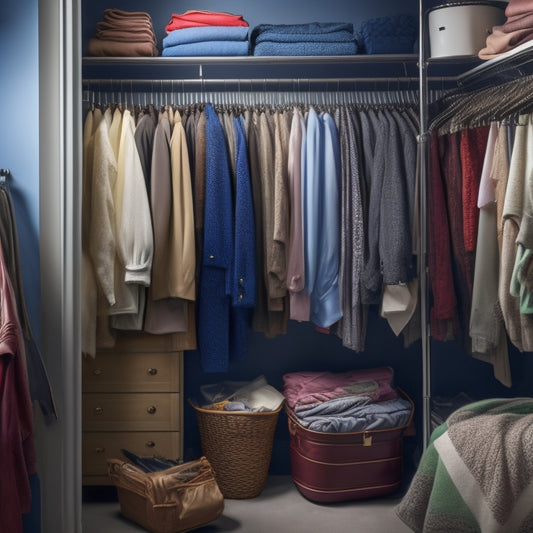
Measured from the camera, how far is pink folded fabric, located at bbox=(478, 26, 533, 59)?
2.74 meters

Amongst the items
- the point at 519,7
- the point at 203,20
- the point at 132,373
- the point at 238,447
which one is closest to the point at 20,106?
the point at 203,20

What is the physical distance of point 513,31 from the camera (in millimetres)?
2789

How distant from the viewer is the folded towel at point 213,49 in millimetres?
3396

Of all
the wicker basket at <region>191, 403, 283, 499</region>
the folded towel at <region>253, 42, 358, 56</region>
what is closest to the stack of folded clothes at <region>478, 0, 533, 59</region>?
the folded towel at <region>253, 42, 358, 56</region>

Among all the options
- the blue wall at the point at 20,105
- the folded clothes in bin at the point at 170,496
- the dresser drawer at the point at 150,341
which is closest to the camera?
the blue wall at the point at 20,105

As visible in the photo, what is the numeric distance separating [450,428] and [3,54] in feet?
6.12

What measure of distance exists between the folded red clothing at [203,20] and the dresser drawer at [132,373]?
1.52 m

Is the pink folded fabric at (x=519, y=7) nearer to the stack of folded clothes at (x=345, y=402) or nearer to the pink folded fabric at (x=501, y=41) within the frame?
the pink folded fabric at (x=501, y=41)

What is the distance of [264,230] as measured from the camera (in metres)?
3.36

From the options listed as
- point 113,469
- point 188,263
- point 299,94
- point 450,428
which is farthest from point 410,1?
point 113,469

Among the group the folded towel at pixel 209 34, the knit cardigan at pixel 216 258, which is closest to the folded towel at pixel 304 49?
the folded towel at pixel 209 34

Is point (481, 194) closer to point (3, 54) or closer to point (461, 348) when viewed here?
point (461, 348)

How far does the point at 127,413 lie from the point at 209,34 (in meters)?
1.76

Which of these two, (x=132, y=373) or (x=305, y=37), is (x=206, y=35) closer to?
(x=305, y=37)
